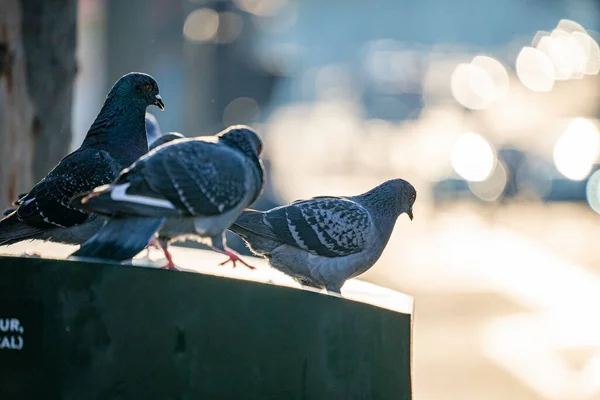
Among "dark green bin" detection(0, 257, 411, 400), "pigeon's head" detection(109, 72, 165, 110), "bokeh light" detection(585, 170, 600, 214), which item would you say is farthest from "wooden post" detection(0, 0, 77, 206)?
"bokeh light" detection(585, 170, 600, 214)

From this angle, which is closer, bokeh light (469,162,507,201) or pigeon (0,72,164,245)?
pigeon (0,72,164,245)

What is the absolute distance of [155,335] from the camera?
4.52m

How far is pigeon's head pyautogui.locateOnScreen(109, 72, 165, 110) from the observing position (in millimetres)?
5961

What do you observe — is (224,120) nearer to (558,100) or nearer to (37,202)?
(37,202)

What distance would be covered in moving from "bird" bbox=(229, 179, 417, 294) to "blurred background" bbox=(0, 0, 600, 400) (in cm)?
333

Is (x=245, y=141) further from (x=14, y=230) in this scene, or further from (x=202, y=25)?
(x=202, y=25)

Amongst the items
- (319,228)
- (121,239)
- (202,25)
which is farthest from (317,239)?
(202,25)

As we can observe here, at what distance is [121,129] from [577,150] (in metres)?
47.6

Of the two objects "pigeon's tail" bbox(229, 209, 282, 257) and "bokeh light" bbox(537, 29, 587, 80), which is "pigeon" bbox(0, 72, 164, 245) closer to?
"pigeon's tail" bbox(229, 209, 282, 257)

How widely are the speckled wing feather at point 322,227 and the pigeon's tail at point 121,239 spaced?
5.62 ft

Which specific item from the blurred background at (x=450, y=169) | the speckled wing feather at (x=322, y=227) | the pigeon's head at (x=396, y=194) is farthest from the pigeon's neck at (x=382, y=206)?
the blurred background at (x=450, y=169)

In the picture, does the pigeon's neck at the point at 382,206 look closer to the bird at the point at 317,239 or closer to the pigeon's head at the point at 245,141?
the bird at the point at 317,239

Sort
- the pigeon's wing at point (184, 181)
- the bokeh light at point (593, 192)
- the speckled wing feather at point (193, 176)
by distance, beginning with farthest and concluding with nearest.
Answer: the bokeh light at point (593, 192)
the speckled wing feather at point (193, 176)
the pigeon's wing at point (184, 181)

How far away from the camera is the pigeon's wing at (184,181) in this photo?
4762 millimetres
